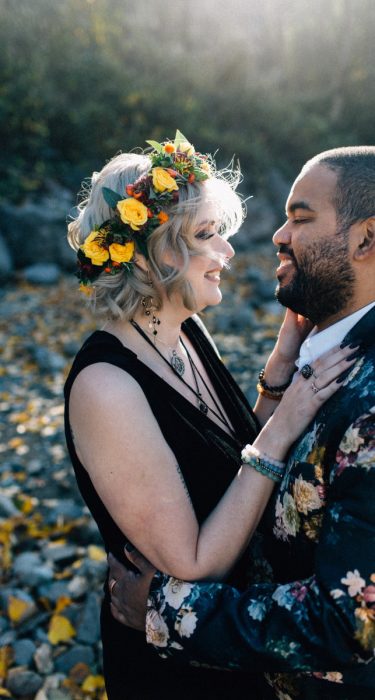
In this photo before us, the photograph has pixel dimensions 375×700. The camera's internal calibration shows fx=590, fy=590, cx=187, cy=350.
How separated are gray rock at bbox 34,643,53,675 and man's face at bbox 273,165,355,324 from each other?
103 inches

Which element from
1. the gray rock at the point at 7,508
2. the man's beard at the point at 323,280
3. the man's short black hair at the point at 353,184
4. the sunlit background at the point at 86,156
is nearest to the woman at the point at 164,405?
the man's beard at the point at 323,280

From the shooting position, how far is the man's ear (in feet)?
6.85

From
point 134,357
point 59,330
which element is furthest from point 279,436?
point 59,330

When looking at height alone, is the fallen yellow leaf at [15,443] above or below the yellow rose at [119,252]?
below

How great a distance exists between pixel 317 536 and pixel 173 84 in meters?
15.0

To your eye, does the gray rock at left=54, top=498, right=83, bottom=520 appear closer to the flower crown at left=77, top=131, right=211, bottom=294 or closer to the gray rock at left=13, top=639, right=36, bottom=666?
the gray rock at left=13, top=639, right=36, bottom=666

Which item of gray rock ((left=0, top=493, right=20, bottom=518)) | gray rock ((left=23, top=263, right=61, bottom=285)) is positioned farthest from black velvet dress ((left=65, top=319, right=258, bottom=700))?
A: gray rock ((left=23, top=263, right=61, bottom=285))

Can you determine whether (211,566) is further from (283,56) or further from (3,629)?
(283,56)

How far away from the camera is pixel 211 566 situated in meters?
2.00

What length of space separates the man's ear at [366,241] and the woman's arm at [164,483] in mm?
364

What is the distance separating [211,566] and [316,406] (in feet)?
2.12

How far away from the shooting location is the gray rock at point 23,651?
346 centimetres

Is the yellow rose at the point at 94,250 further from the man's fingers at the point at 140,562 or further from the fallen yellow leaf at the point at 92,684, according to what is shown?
the fallen yellow leaf at the point at 92,684

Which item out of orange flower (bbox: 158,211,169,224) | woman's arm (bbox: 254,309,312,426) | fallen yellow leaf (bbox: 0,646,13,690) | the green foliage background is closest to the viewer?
orange flower (bbox: 158,211,169,224)
